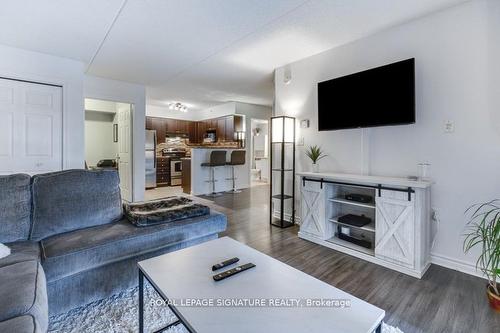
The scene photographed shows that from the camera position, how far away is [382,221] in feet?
7.62

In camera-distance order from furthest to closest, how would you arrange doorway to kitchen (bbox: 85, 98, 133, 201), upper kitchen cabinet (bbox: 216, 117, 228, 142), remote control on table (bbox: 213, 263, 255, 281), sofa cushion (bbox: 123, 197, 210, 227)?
upper kitchen cabinet (bbox: 216, 117, 228, 142)
doorway to kitchen (bbox: 85, 98, 133, 201)
sofa cushion (bbox: 123, 197, 210, 227)
remote control on table (bbox: 213, 263, 255, 281)

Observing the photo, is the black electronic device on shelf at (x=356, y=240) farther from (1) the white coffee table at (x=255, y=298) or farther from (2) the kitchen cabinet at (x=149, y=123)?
(2) the kitchen cabinet at (x=149, y=123)

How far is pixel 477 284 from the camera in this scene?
78.4 inches

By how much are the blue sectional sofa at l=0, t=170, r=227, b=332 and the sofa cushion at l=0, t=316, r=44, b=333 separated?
0.58 feet

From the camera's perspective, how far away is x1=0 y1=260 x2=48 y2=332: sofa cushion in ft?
3.22

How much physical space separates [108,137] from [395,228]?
23.1 feet

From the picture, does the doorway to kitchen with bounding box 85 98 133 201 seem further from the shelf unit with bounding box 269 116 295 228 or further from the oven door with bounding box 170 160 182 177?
the shelf unit with bounding box 269 116 295 228

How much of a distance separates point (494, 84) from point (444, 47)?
54cm

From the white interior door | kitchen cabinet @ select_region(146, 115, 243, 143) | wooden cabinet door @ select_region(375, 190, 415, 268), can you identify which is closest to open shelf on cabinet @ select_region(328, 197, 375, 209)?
wooden cabinet door @ select_region(375, 190, 415, 268)

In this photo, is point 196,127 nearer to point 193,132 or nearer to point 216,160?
point 193,132

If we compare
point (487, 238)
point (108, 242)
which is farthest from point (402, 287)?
point (108, 242)

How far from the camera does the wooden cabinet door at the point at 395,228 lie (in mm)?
2141

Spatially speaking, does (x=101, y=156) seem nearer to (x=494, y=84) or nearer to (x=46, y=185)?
(x=46, y=185)

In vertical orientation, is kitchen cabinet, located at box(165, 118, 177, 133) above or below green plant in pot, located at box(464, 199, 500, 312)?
A: above
